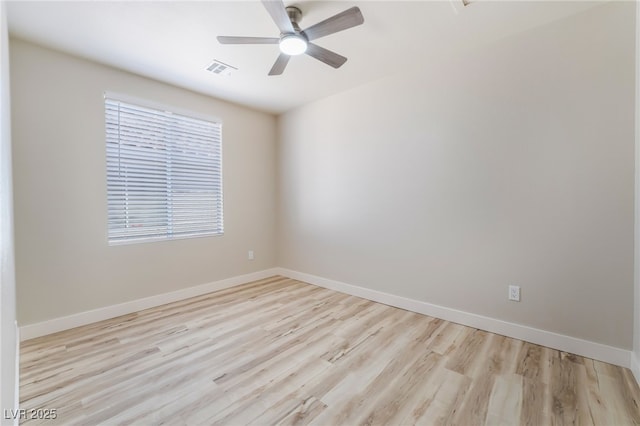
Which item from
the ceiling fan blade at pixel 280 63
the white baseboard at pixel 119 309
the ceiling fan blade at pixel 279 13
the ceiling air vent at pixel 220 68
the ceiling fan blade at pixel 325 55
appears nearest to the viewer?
the ceiling fan blade at pixel 279 13

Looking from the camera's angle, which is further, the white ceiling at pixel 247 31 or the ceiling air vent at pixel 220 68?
the ceiling air vent at pixel 220 68

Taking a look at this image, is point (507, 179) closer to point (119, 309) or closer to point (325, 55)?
point (325, 55)

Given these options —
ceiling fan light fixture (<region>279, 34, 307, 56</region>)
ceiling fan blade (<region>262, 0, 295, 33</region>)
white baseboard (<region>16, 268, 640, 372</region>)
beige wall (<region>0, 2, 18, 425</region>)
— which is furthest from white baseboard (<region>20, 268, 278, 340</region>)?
ceiling fan blade (<region>262, 0, 295, 33</region>)

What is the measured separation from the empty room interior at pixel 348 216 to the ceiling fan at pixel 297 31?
0.02m

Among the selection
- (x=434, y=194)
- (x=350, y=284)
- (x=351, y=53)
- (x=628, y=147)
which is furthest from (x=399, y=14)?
(x=350, y=284)

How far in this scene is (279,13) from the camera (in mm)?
1747

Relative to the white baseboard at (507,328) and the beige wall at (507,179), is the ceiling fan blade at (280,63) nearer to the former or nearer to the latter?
the beige wall at (507,179)

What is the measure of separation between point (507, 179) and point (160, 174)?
3504mm

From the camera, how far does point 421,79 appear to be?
2814 mm

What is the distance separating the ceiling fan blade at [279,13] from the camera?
1656 mm

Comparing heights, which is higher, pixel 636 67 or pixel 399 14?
pixel 399 14

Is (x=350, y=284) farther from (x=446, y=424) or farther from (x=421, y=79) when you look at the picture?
(x=421, y=79)

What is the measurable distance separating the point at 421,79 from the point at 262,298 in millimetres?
2987

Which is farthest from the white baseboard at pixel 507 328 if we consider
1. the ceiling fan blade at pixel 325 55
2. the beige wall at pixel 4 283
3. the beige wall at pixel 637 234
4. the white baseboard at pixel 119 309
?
the beige wall at pixel 4 283
